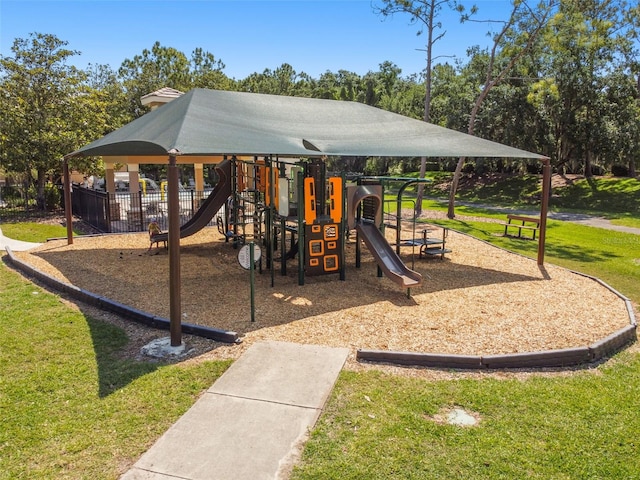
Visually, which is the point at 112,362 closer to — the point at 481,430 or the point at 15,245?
the point at 481,430

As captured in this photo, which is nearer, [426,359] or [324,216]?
[426,359]

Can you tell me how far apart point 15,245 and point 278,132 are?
8289mm

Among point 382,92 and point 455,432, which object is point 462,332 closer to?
point 455,432

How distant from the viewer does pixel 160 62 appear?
37719 millimetres

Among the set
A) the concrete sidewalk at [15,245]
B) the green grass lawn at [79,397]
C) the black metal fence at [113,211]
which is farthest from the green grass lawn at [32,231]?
the green grass lawn at [79,397]

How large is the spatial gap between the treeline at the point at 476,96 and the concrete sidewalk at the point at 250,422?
50.2 ft

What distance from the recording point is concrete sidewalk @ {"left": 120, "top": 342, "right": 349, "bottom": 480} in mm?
3990

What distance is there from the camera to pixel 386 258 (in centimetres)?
980

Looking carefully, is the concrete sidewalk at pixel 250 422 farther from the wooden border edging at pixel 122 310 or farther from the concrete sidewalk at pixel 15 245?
the concrete sidewalk at pixel 15 245

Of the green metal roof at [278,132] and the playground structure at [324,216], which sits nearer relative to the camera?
the green metal roof at [278,132]

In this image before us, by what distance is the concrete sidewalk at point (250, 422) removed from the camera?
3.99 metres

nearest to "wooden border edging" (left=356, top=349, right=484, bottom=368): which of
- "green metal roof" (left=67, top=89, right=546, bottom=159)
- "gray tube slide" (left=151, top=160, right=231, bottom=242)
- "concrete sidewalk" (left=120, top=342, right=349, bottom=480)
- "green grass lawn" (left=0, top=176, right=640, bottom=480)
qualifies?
"green grass lawn" (left=0, top=176, right=640, bottom=480)

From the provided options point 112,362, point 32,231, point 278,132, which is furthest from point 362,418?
point 32,231

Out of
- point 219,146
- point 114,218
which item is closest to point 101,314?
point 219,146
